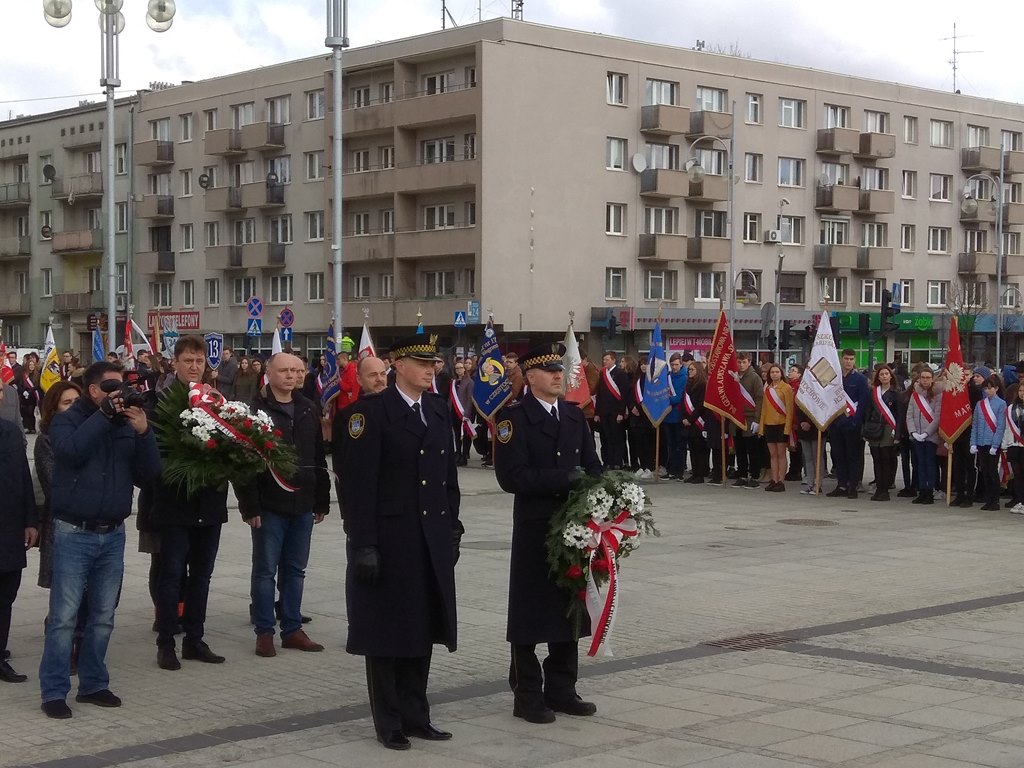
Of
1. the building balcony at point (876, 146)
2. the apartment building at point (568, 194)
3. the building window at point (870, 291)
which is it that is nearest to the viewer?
the apartment building at point (568, 194)

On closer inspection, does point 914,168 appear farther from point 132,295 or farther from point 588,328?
point 132,295

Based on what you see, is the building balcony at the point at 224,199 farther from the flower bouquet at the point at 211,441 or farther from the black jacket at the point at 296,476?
the flower bouquet at the point at 211,441

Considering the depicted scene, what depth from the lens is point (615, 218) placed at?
62125 mm

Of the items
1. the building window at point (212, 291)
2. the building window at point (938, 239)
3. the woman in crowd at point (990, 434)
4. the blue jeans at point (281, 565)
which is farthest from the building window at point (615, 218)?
the blue jeans at point (281, 565)

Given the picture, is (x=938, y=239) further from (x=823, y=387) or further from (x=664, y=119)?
(x=823, y=387)

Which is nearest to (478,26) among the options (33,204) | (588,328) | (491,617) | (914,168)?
(588,328)

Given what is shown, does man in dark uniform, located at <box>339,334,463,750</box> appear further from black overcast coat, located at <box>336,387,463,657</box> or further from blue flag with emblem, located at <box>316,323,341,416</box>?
blue flag with emblem, located at <box>316,323,341,416</box>

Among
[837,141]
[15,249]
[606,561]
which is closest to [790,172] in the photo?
[837,141]

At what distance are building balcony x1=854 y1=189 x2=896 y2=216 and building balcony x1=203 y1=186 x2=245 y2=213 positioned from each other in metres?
28.5

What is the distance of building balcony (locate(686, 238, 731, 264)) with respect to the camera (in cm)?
6378

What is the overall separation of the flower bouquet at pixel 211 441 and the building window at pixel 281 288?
5941cm

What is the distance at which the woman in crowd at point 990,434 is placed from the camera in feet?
65.3

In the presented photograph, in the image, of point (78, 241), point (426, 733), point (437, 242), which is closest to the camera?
point (426, 733)

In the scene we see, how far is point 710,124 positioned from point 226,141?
869 inches
